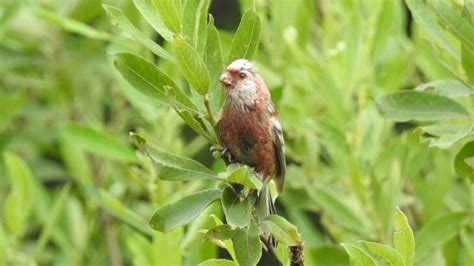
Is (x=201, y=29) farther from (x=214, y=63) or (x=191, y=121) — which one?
(x=191, y=121)

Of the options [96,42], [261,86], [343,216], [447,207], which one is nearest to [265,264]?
[343,216]

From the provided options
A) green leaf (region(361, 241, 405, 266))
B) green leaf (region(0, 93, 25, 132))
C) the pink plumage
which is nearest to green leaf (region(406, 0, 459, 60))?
the pink plumage

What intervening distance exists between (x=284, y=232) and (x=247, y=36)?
33cm

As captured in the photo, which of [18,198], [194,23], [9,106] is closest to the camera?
[194,23]

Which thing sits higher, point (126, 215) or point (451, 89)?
point (451, 89)

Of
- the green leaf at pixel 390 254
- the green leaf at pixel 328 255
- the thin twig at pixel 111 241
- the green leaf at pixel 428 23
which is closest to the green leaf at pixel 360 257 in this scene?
the green leaf at pixel 390 254

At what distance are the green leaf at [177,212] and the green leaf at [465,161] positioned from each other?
0.54 m

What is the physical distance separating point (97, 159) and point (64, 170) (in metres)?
0.30

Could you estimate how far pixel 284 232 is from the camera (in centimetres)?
177

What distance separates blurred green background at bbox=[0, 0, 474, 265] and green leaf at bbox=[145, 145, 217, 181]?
1.86ft

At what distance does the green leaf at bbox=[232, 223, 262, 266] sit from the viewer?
5.80 feet

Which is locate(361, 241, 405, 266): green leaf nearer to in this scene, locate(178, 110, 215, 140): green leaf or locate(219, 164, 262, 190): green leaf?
locate(219, 164, 262, 190): green leaf

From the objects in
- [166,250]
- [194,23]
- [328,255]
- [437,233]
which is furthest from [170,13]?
[437,233]

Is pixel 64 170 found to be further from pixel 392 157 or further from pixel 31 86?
pixel 392 157
